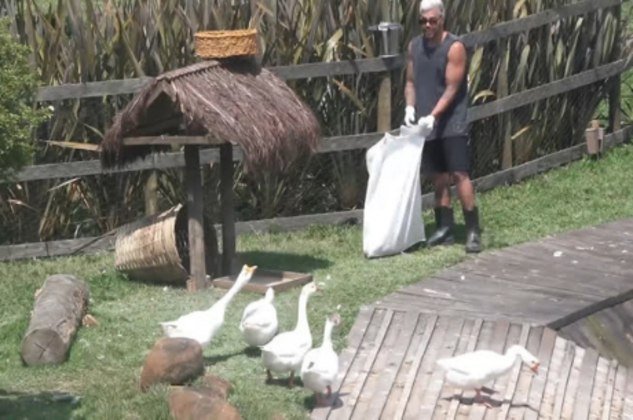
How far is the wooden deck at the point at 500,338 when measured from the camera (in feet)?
30.9

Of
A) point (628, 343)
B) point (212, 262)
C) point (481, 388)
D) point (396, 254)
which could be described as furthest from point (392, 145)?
point (481, 388)

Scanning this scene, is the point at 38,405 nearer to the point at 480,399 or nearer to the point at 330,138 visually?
the point at 480,399

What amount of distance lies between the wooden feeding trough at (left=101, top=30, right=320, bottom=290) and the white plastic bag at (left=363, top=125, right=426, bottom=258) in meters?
0.93

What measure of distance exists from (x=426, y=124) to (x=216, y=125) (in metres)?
1.81

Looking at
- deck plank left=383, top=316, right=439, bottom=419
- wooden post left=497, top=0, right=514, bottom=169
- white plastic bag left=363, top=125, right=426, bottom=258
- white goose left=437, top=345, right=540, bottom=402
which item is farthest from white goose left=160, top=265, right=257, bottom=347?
wooden post left=497, top=0, right=514, bottom=169

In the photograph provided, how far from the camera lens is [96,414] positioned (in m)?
9.13

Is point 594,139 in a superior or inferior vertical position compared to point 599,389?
superior

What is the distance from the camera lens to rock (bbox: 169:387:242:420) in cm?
864

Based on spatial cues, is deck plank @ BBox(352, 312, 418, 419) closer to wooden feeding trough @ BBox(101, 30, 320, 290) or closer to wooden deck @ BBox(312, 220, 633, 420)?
wooden deck @ BBox(312, 220, 633, 420)

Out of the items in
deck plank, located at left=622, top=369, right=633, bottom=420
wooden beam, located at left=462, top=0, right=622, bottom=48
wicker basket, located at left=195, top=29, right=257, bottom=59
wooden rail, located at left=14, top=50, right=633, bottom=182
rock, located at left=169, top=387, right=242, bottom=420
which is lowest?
deck plank, located at left=622, top=369, right=633, bottom=420

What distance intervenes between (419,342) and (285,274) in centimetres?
175

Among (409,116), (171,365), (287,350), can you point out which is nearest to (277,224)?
(409,116)

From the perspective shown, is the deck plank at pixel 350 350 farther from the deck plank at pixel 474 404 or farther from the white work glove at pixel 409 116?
the white work glove at pixel 409 116

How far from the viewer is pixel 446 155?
12609 millimetres
